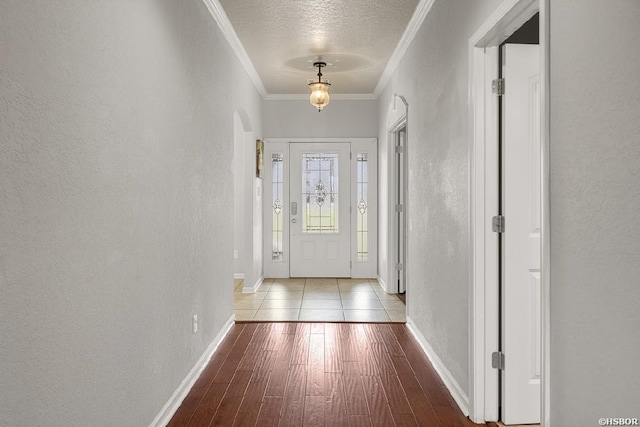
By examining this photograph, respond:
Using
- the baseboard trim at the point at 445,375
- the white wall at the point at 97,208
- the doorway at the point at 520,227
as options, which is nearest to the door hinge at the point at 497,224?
the doorway at the point at 520,227

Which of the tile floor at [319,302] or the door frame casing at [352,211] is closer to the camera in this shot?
the tile floor at [319,302]

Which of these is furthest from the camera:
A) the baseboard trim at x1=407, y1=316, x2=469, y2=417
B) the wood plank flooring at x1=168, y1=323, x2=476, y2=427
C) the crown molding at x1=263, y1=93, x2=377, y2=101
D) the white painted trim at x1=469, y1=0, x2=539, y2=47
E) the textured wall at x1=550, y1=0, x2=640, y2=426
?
the crown molding at x1=263, y1=93, x2=377, y2=101

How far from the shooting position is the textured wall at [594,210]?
4.50ft

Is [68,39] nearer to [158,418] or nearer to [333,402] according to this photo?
[158,418]

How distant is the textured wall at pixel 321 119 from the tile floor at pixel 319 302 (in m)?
2.13

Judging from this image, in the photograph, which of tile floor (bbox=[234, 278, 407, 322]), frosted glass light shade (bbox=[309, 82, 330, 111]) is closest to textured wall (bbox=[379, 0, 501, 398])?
tile floor (bbox=[234, 278, 407, 322])

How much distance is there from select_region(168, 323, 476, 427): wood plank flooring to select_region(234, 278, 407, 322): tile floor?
1.74 feet

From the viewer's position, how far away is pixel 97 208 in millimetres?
1888

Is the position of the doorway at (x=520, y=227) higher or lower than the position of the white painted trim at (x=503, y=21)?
lower

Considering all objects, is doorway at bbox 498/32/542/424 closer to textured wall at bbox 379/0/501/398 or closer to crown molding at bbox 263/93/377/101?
textured wall at bbox 379/0/501/398

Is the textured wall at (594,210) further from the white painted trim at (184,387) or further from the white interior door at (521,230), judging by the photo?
the white painted trim at (184,387)

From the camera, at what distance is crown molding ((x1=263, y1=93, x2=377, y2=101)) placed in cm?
723

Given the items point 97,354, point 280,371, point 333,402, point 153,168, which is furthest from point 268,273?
point 97,354

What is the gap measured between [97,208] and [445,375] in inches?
94.8
